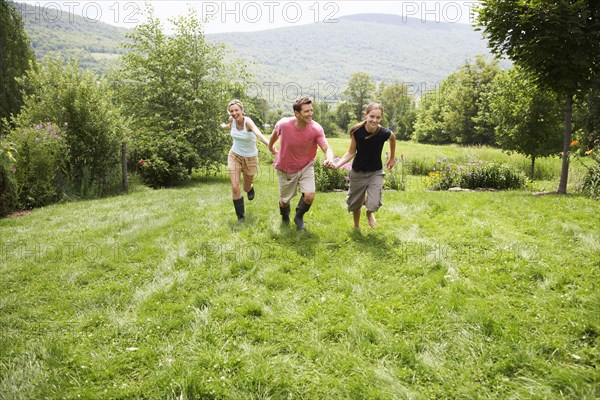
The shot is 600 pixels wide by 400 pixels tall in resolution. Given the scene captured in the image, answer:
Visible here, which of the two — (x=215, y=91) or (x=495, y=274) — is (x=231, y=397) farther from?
(x=215, y=91)

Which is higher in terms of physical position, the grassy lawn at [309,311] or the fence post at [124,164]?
the fence post at [124,164]

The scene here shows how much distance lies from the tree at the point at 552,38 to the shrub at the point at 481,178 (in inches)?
90.8

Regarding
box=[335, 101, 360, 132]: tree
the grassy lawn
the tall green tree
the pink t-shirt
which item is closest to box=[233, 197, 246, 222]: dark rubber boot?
the grassy lawn

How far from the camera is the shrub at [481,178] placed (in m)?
12.5

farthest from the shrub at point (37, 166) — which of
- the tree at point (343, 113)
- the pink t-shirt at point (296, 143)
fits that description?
the tree at point (343, 113)

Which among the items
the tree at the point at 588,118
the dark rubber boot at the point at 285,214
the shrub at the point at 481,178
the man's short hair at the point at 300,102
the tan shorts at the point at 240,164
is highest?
the tree at the point at 588,118

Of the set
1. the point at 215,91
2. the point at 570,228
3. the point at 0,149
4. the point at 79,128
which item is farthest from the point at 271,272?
the point at 215,91

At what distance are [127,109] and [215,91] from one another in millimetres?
4719

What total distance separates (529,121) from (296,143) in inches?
507

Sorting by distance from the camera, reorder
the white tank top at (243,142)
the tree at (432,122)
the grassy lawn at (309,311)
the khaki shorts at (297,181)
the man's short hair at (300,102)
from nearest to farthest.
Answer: the grassy lawn at (309,311) < the man's short hair at (300,102) < the khaki shorts at (297,181) < the white tank top at (243,142) < the tree at (432,122)

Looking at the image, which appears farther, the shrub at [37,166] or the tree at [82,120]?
the tree at [82,120]

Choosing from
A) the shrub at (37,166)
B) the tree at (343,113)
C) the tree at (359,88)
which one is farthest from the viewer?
the tree at (359,88)

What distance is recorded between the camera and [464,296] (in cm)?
414

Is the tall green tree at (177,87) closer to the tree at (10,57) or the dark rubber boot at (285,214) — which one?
the dark rubber boot at (285,214)
